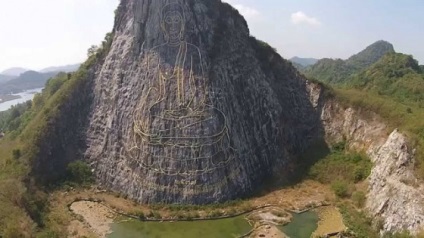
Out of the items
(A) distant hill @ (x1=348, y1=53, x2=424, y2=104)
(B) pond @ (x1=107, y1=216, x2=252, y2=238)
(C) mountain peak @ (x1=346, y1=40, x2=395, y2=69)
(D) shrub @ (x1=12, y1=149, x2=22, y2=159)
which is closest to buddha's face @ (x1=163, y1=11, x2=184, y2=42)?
(D) shrub @ (x1=12, y1=149, x2=22, y2=159)

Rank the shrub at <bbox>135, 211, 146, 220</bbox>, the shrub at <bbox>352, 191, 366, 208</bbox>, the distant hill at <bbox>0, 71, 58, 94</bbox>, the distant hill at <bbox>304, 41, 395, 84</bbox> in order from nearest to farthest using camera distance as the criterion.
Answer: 1. the shrub at <bbox>135, 211, 146, 220</bbox>
2. the shrub at <bbox>352, 191, 366, 208</bbox>
3. the distant hill at <bbox>304, 41, 395, 84</bbox>
4. the distant hill at <bbox>0, 71, 58, 94</bbox>

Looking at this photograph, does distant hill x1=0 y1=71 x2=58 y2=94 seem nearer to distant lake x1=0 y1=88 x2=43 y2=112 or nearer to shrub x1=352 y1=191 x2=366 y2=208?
distant lake x1=0 y1=88 x2=43 y2=112

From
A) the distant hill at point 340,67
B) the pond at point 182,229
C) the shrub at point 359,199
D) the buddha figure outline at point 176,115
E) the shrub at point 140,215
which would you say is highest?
the distant hill at point 340,67

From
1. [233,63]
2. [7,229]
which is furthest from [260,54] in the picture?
[7,229]

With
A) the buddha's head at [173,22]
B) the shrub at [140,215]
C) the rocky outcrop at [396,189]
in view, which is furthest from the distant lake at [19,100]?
the rocky outcrop at [396,189]

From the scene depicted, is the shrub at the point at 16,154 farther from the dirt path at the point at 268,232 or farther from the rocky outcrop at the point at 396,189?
the rocky outcrop at the point at 396,189

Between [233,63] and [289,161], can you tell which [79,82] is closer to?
[233,63]
